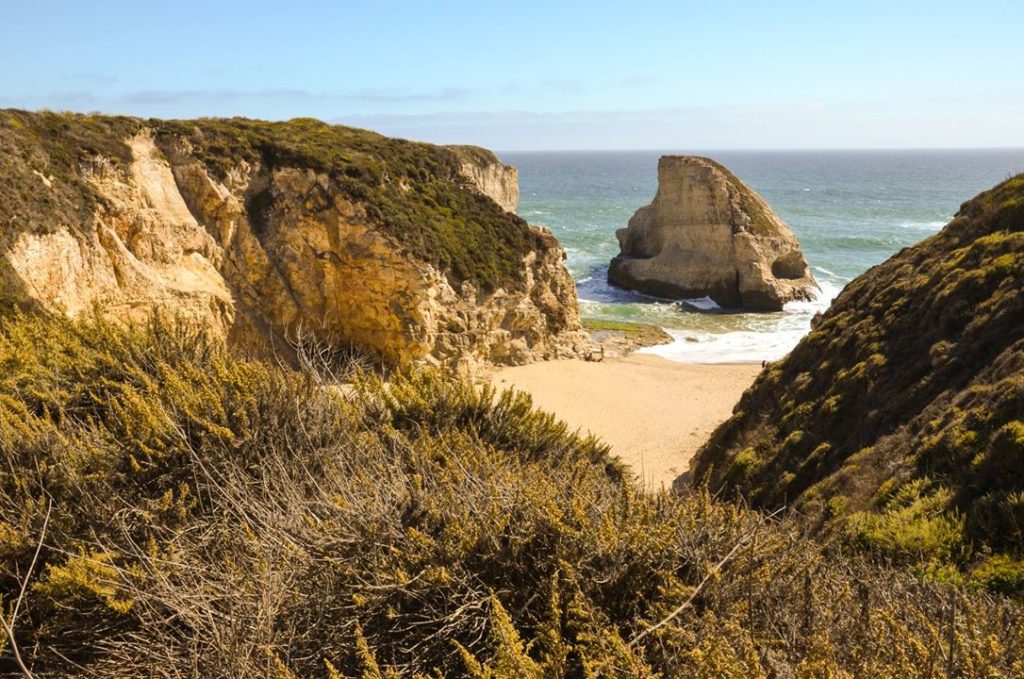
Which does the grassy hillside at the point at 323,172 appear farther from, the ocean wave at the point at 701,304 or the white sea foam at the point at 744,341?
the ocean wave at the point at 701,304

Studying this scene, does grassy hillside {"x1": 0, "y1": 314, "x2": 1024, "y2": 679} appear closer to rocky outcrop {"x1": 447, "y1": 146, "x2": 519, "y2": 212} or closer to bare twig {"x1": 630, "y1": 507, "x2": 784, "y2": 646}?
bare twig {"x1": 630, "y1": 507, "x2": 784, "y2": 646}

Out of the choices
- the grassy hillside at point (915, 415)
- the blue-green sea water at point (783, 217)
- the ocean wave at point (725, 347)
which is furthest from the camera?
the blue-green sea water at point (783, 217)

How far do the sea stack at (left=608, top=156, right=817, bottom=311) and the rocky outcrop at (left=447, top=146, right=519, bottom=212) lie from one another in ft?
30.5

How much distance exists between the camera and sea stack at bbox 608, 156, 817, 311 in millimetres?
41375

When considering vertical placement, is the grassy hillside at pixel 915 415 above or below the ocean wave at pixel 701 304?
above

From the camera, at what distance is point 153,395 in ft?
27.1

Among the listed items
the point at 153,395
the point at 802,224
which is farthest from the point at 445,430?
the point at 802,224

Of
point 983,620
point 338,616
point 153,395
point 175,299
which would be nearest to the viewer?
point 983,620

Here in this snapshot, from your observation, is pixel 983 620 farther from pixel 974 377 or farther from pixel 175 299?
pixel 175 299

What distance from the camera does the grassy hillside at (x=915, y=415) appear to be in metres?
7.70

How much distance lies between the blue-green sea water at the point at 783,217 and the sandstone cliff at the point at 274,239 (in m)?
10.4

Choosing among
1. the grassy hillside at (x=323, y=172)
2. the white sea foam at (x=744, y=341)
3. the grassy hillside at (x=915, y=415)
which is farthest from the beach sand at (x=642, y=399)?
the grassy hillside at (x=915, y=415)

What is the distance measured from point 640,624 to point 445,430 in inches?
221

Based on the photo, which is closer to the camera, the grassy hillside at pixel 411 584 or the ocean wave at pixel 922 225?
the grassy hillside at pixel 411 584
